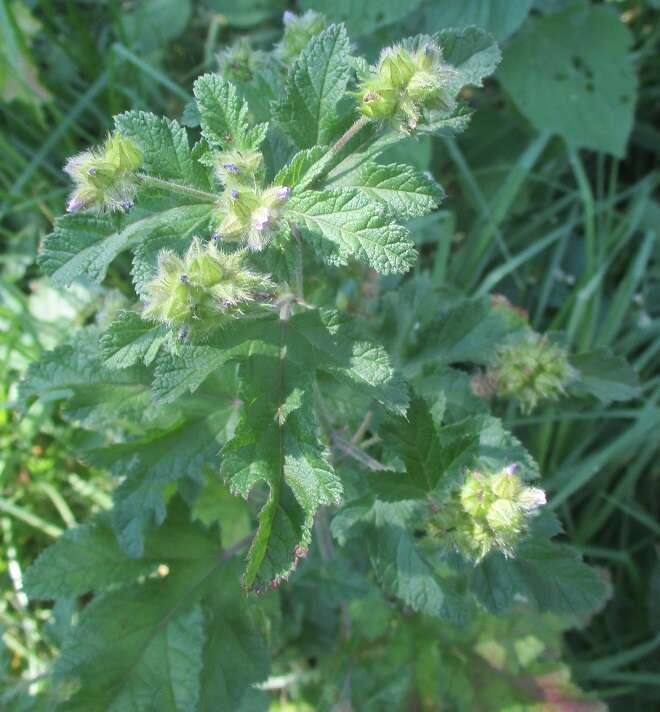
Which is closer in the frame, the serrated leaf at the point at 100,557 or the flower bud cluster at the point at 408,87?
the flower bud cluster at the point at 408,87

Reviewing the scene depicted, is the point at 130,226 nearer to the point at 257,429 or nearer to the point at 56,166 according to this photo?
the point at 257,429

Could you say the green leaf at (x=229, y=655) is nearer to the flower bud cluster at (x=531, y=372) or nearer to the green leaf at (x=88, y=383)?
the green leaf at (x=88, y=383)

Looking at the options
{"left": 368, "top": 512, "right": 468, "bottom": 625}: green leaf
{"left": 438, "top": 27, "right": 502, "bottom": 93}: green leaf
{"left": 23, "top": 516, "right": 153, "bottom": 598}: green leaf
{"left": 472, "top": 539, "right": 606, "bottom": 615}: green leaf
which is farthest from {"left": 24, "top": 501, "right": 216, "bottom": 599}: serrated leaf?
{"left": 438, "top": 27, "right": 502, "bottom": 93}: green leaf

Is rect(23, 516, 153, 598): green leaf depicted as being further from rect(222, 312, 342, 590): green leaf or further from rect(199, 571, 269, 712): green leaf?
rect(222, 312, 342, 590): green leaf

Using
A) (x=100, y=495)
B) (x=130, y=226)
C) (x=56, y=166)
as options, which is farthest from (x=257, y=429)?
(x=56, y=166)

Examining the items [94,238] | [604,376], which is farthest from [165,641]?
[604,376]

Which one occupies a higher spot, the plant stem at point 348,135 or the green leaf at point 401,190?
the plant stem at point 348,135

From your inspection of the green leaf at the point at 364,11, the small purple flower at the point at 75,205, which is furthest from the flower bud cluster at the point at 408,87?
the green leaf at the point at 364,11

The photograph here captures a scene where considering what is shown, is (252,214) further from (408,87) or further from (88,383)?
(88,383)
